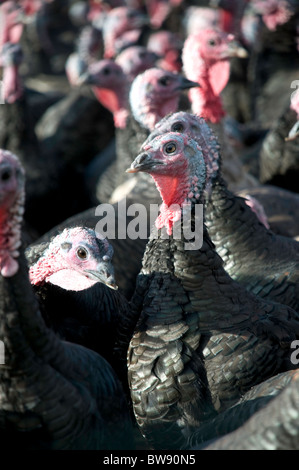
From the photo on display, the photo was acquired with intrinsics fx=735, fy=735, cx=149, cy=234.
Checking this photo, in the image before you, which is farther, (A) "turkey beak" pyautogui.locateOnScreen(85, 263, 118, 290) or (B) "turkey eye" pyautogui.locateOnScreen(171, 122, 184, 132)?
(B) "turkey eye" pyautogui.locateOnScreen(171, 122, 184, 132)

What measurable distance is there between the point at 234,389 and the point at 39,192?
3241 millimetres

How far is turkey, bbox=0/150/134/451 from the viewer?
2609 millimetres

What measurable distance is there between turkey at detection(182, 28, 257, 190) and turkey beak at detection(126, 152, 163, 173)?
2087 millimetres

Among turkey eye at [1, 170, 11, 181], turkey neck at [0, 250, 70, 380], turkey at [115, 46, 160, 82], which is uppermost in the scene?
turkey at [115, 46, 160, 82]

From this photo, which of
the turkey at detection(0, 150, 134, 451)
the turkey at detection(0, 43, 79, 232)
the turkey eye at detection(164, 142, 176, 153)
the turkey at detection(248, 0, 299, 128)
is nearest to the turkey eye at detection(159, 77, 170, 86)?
the turkey at detection(0, 43, 79, 232)

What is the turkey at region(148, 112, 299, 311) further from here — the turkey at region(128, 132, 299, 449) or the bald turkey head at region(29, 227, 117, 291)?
the bald turkey head at region(29, 227, 117, 291)

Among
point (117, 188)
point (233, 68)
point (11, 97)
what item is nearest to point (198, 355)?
point (117, 188)

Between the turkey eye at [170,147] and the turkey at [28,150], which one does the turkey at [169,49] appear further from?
the turkey eye at [170,147]

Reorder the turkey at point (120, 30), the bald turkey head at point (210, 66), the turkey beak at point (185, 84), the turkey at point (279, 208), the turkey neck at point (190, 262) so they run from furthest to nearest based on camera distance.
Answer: the turkey at point (120, 30)
the bald turkey head at point (210, 66)
the turkey beak at point (185, 84)
the turkey at point (279, 208)
the turkey neck at point (190, 262)

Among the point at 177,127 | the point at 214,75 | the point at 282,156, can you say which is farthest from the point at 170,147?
the point at 282,156

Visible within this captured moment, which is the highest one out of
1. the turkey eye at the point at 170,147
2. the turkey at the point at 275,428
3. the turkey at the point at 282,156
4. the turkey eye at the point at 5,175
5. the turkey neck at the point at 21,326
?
the turkey eye at the point at 170,147

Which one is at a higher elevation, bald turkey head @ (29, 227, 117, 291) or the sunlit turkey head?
the sunlit turkey head

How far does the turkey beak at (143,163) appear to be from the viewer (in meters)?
3.14

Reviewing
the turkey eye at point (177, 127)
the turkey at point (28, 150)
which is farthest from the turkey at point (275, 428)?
the turkey at point (28, 150)
